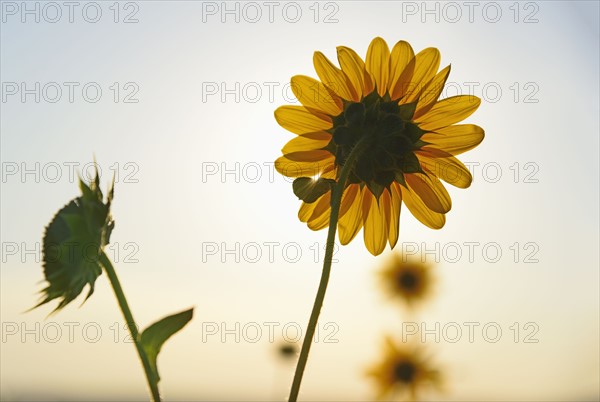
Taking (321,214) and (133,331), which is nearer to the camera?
(133,331)

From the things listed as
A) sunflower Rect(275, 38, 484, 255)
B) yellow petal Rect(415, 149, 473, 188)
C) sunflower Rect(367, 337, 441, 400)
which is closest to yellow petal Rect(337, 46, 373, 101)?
sunflower Rect(275, 38, 484, 255)

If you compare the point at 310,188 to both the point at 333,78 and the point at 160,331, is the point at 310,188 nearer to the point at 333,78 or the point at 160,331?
the point at 333,78

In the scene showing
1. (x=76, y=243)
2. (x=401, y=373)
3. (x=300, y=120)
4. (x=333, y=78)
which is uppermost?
(x=333, y=78)

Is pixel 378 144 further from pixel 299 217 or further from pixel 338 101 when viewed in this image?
pixel 299 217

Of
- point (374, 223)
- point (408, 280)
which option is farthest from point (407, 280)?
point (374, 223)

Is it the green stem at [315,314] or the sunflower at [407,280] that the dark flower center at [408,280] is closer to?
the sunflower at [407,280]

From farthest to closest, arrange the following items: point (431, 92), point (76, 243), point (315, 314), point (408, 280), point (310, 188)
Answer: point (408, 280)
point (431, 92)
point (310, 188)
point (76, 243)
point (315, 314)

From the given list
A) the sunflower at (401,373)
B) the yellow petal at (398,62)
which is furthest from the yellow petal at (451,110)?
the sunflower at (401,373)
